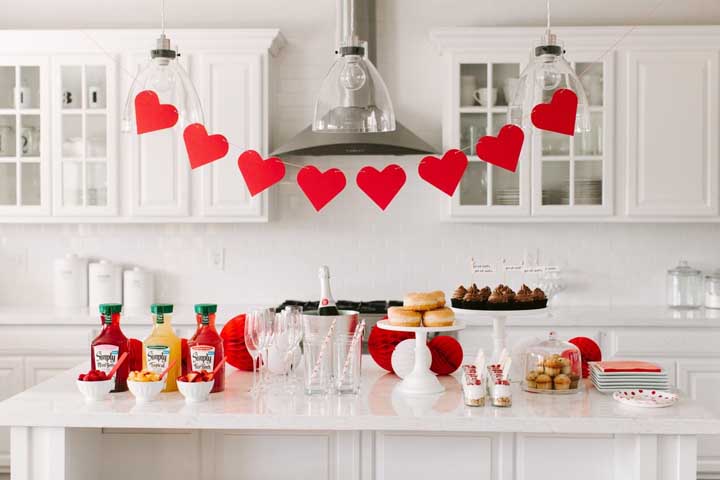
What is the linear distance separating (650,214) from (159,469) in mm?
3203

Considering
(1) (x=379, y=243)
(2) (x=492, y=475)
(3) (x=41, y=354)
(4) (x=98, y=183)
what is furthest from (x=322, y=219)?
(2) (x=492, y=475)

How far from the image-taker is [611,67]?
15.1 feet

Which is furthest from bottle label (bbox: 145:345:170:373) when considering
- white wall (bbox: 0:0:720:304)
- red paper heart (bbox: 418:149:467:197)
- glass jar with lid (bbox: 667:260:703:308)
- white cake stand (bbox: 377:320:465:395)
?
glass jar with lid (bbox: 667:260:703:308)

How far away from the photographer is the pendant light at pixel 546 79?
2.57 metres

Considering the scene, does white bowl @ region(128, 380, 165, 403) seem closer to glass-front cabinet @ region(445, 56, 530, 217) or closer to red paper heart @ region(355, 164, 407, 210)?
red paper heart @ region(355, 164, 407, 210)

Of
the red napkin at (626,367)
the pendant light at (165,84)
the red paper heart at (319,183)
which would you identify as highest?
the pendant light at (165,84)

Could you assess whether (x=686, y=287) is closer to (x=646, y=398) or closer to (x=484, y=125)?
(x=484, y=125)

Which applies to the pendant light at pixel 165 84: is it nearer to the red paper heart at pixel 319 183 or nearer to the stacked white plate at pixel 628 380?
the red paper heart at pixel 319 183

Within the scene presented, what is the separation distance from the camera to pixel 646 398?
7.74 feet

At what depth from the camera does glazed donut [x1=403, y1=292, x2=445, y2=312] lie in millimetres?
2471

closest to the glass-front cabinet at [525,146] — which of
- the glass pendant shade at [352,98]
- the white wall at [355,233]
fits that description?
the white wall at [355,233]

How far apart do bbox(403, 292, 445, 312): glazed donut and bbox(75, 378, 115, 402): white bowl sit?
930 mm

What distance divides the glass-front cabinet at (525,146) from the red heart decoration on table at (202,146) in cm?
193

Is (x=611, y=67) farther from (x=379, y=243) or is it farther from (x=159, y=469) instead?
(x=159, y=469)
